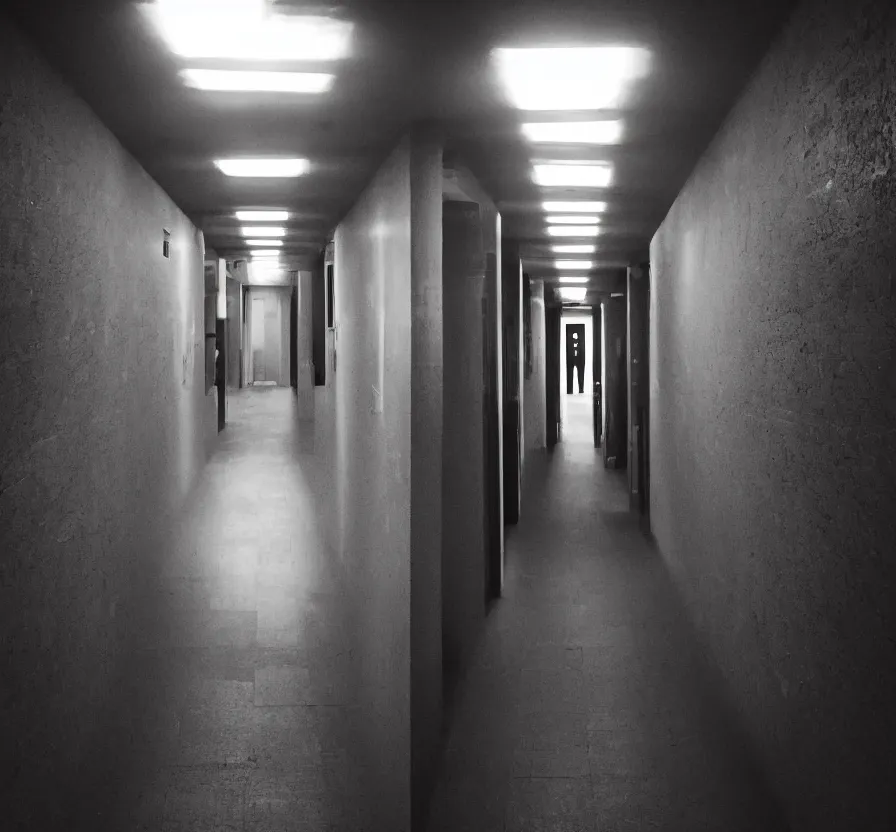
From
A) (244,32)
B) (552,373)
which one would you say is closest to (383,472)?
(244,32)

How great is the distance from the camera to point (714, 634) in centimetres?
456

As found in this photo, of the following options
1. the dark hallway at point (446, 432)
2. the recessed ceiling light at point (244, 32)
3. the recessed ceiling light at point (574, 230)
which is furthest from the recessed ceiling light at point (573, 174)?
the recessed ceiling light at point (244, 32)

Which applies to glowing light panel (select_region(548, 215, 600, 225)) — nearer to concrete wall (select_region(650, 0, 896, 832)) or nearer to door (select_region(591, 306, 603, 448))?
concrete wall (select_region(650, 0, 896, 832))

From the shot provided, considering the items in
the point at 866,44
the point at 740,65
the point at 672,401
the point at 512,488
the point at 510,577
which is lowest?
the point at 510,577

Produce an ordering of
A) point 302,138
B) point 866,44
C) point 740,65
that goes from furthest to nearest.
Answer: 1. point 302,138
2. point 740,65
3. point 866,44

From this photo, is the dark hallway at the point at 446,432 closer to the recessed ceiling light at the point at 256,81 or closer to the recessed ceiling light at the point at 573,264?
the recessed ceiling light at the point at 256,81

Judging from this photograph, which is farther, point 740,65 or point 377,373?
point 377,373

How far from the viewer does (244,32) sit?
9.10 feet

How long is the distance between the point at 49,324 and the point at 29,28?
998 millimetres

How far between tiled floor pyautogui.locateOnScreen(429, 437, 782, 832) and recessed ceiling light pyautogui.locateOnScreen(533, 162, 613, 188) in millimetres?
2851

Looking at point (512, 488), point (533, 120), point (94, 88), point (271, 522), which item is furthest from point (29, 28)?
point (512, 488)

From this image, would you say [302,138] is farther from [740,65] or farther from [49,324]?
[740,65]

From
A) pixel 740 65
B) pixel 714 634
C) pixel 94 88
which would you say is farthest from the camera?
pixel 714 634

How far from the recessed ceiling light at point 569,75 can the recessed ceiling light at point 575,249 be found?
4770mm
